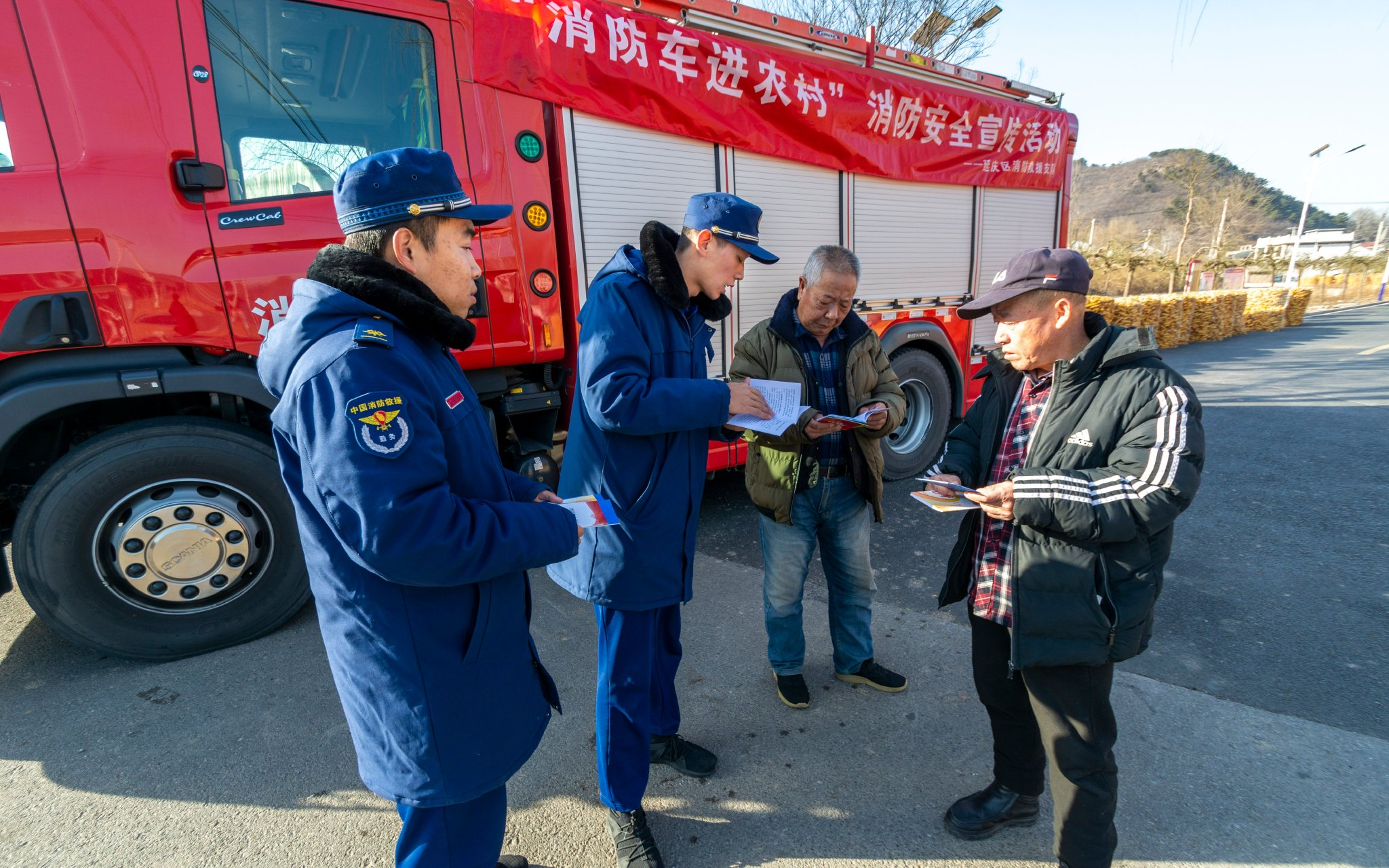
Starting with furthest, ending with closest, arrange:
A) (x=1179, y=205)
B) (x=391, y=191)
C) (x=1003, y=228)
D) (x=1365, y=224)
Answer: (x=1365, y=224) → (x=1179, y=205) → (x=1003, y=228) → (x=391, y=191)

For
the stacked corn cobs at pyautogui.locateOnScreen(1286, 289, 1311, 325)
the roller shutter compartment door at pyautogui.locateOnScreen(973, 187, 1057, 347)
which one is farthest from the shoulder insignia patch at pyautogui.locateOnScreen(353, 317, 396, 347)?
the stacked corn cobs at pyautogui.locateOnScreen(1286, 289, 1311, 325)

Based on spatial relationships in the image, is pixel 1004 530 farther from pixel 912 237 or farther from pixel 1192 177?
pixel 1192 177

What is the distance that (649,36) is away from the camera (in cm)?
350

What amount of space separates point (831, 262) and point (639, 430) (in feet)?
3.64

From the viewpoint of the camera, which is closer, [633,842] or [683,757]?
[633,842]

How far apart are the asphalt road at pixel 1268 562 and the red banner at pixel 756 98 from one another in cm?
248

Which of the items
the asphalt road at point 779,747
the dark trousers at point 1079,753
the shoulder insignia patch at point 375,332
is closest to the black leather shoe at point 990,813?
the asphalt road at point 779,747

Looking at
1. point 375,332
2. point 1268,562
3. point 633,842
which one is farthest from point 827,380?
point 1268,562

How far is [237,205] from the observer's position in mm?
2713

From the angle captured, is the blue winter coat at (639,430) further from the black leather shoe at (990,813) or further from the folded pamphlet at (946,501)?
the black leather shoe at (990,813)

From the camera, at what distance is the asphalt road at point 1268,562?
9.07 ft

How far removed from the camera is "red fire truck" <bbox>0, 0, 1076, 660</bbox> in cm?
247

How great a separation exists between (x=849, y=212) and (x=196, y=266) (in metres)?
3.79

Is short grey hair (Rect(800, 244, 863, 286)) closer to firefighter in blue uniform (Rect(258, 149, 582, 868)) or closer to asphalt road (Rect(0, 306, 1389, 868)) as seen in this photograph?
firefighter in blue uniform (Rect(258, 149, 582, 868))
